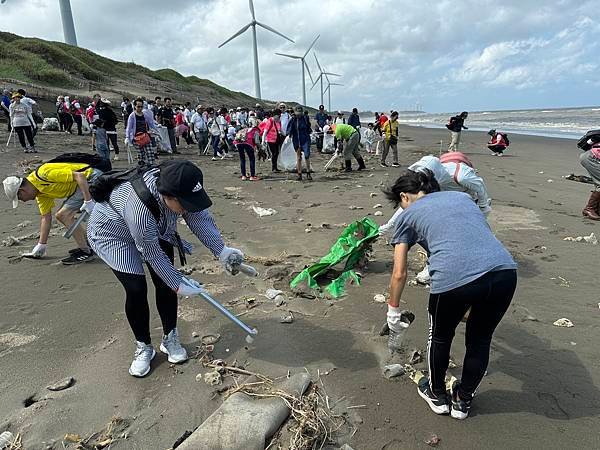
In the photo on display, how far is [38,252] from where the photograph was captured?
4969 mm

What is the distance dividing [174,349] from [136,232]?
1.05 m

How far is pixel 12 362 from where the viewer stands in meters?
3.11

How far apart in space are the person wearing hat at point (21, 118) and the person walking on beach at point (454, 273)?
11.3 metres

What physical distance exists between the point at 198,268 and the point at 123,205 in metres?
2.26

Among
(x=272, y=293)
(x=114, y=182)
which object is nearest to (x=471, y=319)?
(x=272, y=293)

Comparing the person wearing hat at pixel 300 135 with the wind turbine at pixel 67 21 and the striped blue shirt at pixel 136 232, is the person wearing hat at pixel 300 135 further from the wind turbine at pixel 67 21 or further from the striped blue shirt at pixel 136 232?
the wind turbine at pixel 67 21

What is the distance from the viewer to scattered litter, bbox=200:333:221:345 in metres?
3.32

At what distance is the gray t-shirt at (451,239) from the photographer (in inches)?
81.4

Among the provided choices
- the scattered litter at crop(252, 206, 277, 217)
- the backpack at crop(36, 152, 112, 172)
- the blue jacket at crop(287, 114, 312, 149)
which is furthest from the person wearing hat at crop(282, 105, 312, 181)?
the backpack at crop(36, 152, 112, 172)

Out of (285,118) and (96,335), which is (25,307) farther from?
(285,118)

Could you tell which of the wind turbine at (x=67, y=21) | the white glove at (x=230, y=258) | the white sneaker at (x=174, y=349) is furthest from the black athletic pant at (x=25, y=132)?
the wind turbine at (x=67, y=21)

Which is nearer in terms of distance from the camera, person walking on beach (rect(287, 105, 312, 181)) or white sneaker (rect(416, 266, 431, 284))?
white sneaker (rect(416, 266, 431, 284))

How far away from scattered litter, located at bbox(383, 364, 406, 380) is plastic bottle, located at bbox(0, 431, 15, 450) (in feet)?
7.55

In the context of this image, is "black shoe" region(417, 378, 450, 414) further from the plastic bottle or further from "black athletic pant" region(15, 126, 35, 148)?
"black athletic pant" region(15, 126, 35, 148)
